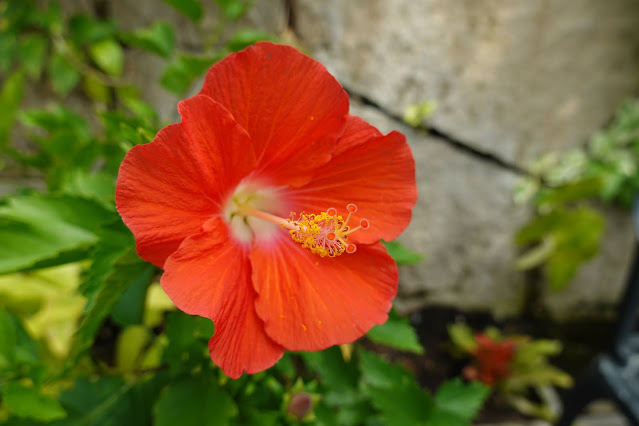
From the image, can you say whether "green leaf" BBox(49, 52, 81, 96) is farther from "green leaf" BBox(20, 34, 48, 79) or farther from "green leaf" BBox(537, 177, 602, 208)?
"green leaf" BBox(537, 177, 602, 208)

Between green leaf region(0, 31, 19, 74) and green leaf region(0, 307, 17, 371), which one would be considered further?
green leaf region(0, 31, 19, 74)

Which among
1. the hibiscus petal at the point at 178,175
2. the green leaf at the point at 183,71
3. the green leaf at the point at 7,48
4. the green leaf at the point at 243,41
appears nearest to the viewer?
the hibiscus petal at the point at 178,175

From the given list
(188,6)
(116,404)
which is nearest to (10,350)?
(116,404)

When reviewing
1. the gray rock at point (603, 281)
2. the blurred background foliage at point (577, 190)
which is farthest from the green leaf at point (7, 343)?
the gray rock at point (603, 281)

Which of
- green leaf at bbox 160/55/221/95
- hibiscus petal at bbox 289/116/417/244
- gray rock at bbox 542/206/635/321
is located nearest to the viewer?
hibiscus petal at bbox 289/116/417/244

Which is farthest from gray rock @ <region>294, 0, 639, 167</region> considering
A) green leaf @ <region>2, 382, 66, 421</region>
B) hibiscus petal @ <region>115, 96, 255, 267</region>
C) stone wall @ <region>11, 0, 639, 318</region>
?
green leaf @ <region>2, 382, 66, 421</region>

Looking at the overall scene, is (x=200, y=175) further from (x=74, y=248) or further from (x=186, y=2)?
(x=186, y=2)

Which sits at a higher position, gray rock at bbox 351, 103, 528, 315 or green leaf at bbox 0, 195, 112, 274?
green leaf at bbox 0, 195, 112, 274

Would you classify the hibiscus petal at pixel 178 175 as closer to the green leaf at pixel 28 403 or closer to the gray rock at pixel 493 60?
the green leaf at pixel 28 403
